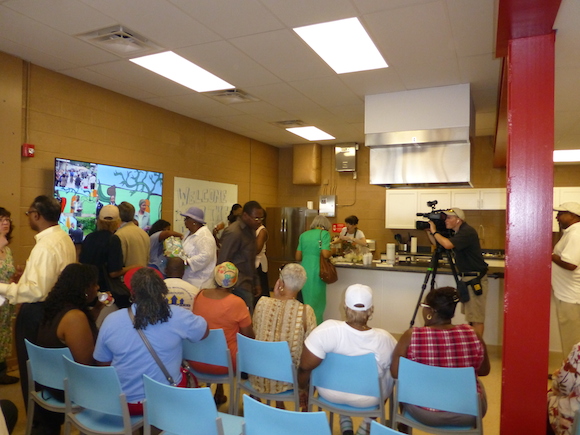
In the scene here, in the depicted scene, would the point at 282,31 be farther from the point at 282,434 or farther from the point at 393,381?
the point at 282,434

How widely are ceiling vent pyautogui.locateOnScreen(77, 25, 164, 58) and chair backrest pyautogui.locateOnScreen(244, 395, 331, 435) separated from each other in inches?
103

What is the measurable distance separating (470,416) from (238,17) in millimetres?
2565

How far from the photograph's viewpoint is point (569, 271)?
11.8 ft

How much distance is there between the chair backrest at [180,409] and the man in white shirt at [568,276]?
10.6 feet

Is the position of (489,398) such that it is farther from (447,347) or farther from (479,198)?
(479,198)

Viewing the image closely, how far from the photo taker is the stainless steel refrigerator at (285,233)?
6.86 m

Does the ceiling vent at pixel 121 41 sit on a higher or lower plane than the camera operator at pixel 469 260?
higher

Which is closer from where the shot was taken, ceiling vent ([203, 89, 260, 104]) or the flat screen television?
the flat screen television

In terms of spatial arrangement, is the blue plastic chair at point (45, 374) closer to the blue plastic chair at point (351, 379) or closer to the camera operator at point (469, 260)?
the blue plastic chair at point (351, 379)

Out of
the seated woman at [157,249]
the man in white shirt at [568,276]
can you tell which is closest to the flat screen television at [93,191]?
the seated woman at [157,249]

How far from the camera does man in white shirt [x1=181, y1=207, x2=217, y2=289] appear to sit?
140 inches

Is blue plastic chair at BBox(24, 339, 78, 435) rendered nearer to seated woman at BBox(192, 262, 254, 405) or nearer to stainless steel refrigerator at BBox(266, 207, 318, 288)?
seated woman at BBox(192, 262, 254, 405)

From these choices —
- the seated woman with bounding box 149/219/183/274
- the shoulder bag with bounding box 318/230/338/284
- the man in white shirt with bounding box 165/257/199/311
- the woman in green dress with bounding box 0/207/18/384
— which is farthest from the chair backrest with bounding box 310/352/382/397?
the seated woman with bounding box 149/219/183/274

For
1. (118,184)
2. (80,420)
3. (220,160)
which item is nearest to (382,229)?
(220,160)
